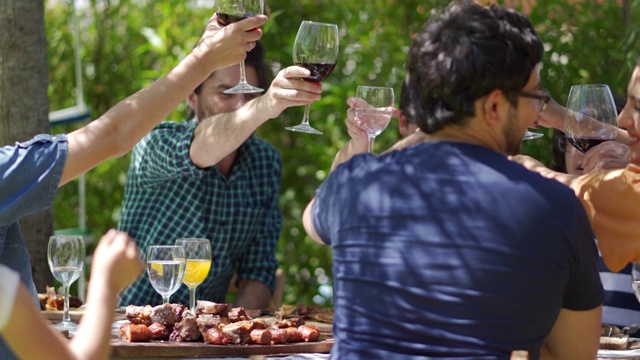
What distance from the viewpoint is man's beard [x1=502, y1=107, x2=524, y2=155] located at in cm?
232

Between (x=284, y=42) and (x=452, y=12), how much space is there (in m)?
4.01

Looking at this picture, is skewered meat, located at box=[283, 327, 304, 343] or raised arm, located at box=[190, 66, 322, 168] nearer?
skewered meat, located at box=[283, 327, 304, 343]

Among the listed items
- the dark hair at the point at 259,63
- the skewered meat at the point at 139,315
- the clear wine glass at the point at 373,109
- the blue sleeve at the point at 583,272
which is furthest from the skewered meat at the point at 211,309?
the dark hair at the point at 259,63

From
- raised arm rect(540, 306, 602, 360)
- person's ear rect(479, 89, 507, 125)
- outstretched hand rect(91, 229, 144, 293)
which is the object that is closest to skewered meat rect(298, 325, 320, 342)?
raised arm rect(540, 306, 602, 360)

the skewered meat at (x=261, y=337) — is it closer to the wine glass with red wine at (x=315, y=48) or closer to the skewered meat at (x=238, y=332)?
the skewered meat at (x=238, y=332)

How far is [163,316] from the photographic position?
3.07 m

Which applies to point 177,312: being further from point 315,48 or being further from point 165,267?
point 315,48

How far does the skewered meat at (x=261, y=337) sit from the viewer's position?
117 inches

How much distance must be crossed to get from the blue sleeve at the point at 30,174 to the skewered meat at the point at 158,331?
74cm

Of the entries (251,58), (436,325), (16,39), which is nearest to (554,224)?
(436,325)

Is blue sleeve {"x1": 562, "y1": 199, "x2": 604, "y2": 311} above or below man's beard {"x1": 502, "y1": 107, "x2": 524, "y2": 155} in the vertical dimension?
below

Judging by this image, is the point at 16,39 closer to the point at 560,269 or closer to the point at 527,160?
the point at 527,160

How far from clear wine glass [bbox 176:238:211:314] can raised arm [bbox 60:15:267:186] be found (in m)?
0.84

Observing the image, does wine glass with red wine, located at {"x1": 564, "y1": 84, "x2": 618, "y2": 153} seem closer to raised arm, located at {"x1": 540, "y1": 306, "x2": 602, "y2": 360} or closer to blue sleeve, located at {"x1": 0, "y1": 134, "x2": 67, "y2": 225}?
raised arm, located at {"x1": 540, "y1": 306, "x2": 602, "y2": 360}
